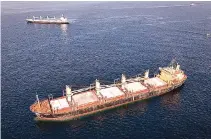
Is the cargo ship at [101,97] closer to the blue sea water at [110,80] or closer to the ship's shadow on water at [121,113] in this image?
the ship's shadow on water at [121,113]

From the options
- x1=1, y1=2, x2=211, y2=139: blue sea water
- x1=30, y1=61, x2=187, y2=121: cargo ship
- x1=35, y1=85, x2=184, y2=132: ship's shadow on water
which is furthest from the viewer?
x1=30, y1=61, x2=187, y2=121: cargo ship

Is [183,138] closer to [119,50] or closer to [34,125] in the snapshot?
[34,125]

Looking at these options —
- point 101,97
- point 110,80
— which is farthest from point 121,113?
point 110,80

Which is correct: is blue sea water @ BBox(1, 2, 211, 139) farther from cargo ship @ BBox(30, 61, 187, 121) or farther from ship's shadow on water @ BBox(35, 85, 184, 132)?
cargo ship @ BBox(30, 61, 187, 121)

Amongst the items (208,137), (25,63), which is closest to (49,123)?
(208,137)

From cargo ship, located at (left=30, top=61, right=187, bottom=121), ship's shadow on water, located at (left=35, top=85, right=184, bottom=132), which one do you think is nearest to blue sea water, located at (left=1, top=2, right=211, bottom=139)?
ship's shadow on water, located at (left=35, top=85, right=184, bottom=132)
